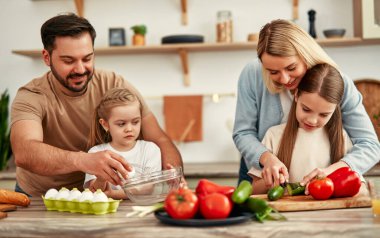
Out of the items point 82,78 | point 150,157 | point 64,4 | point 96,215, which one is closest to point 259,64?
point 150,157

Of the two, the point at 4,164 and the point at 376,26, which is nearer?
the point at 376,26

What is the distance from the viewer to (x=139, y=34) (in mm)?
4266

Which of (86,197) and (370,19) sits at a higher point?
(370,19)

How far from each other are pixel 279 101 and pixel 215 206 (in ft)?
2.94

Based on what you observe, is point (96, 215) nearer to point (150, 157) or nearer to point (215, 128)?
point (150, 157)

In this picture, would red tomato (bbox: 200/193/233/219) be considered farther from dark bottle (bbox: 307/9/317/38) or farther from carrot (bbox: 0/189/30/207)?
dark bottle (bbox: 307/9/317/38)

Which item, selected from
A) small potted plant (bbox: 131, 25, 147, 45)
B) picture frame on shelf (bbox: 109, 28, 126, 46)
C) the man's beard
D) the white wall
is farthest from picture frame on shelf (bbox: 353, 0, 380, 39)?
the man's beard

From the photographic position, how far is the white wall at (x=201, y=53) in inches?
168

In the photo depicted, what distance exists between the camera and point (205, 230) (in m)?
1.53

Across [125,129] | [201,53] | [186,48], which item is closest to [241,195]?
[125,129]

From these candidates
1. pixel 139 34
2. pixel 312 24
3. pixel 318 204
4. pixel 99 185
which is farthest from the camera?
pixel 139 34

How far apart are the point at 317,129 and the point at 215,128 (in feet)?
7.00

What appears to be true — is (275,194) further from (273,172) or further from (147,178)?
(147,178)

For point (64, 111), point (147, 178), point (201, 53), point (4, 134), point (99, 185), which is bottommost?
point (4, 134)
